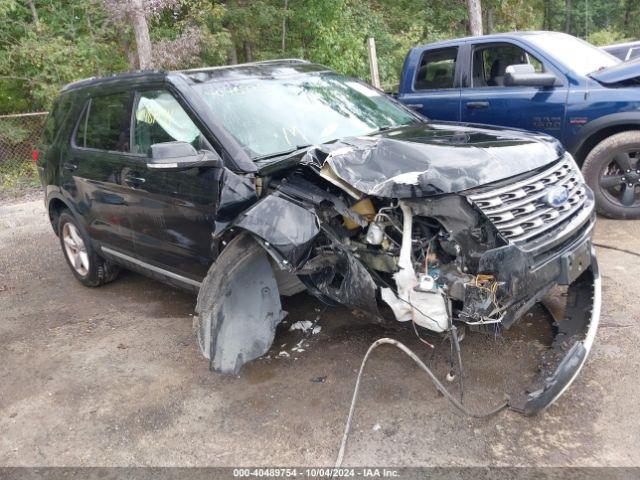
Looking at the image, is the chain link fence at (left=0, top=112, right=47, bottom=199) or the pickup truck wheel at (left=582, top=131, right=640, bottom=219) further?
the chain link fence at (left=0, top=112, right=47, bottom=199)

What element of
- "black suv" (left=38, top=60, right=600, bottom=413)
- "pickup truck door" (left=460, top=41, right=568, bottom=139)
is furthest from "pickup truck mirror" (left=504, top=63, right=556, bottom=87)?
"black suv" (left=38, top=60, right=600, bottom=413)

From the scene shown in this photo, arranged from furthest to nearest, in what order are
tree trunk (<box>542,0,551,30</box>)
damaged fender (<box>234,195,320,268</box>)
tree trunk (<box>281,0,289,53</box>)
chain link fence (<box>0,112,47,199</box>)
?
tree trunk (<box>542,0,551,30</box>), tree trunk (<box>281,0,289,53</box>), chain link fence (<box>0,112,47,199</box>), damaged fender (<box>234,195,320,268</box>)

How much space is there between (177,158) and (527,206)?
6.59 ft

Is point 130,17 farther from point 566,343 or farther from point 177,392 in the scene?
point 566,343

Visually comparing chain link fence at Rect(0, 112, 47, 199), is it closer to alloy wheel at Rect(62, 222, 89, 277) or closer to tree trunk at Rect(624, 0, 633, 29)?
alloy wheel at Rect(62, 222, 89, 277)

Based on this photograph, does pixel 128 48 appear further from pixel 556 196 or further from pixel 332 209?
pixel 556 196

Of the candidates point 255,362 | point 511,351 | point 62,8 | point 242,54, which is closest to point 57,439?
point 255,362

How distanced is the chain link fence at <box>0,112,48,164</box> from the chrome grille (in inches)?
425

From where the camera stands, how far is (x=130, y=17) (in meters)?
11.3

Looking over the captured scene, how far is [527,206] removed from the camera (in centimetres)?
Answer: 294

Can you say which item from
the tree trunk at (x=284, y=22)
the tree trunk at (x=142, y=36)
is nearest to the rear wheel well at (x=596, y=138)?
the tree trunk at (x=142, y=36)

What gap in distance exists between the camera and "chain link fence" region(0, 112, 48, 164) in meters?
11.5

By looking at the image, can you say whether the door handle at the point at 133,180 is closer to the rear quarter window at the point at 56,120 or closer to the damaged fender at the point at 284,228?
the damaged fender at the point at 284,228

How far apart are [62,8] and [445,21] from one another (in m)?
14.1
